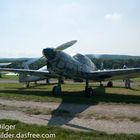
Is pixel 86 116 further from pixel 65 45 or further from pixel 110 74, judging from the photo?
pixel 110 74

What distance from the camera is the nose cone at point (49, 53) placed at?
17.8m

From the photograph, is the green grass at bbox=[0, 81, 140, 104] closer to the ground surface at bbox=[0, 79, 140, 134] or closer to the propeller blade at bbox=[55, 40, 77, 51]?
the ground surface at bbox=[0, 79, 140, 134]

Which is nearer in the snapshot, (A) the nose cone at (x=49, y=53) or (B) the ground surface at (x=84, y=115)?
(B) the ground surface at (x=84, y=115)

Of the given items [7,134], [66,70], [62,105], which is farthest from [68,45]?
[7,134]

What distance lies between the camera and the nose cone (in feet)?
58.5

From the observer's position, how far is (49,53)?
18062 mm

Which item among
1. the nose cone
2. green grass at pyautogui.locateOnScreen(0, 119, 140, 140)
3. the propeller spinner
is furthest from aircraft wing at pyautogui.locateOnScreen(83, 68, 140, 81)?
green grass at pyautogui.locateOnScreen(0, 119, 140, 140)

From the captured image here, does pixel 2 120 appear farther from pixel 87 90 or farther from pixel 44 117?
pixel 87 90

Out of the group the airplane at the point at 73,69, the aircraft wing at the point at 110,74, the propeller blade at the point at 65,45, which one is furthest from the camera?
the aircraft wing at the point at 110,74

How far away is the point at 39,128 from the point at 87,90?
34.6 ft

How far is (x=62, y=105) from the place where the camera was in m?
16.0

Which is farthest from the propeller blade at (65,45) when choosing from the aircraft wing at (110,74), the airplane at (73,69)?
the aircraft wing at (110,74)

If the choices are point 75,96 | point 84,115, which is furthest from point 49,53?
point 84,115

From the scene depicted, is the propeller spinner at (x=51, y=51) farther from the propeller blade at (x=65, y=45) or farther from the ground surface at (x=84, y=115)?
the ground surface at (x=84, y=115)
